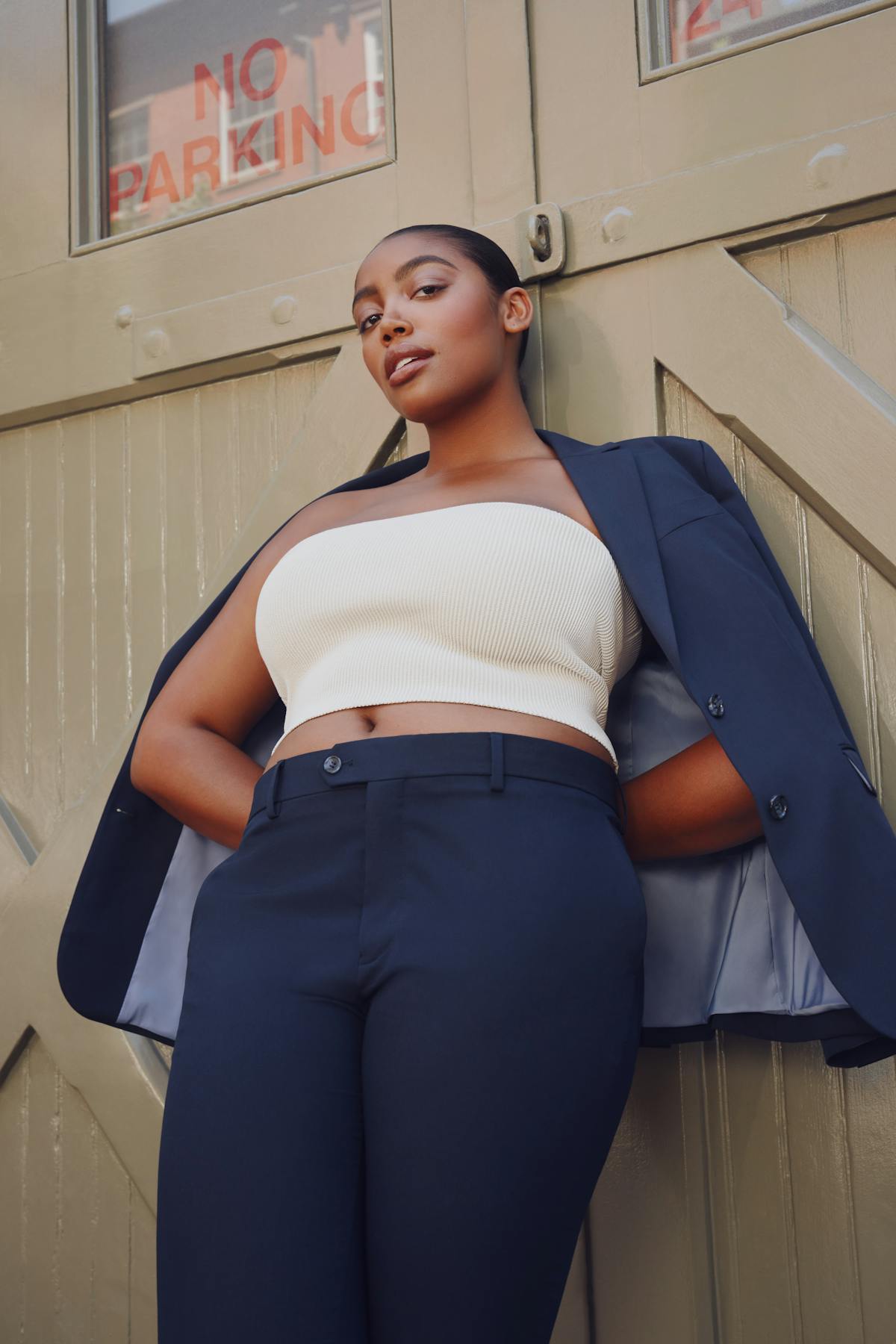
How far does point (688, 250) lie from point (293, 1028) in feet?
4.13

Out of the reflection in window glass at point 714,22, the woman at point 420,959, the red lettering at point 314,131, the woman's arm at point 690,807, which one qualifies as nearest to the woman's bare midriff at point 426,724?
the woman at point 420,959

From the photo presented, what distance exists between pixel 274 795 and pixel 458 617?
288 millimetres

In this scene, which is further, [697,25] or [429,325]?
[697,25]

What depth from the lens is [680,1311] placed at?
177 centimetres

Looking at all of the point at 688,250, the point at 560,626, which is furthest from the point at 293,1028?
the point at 688,250

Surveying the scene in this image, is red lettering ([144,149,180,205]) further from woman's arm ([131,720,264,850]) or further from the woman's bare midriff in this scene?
the woman's bare midriff

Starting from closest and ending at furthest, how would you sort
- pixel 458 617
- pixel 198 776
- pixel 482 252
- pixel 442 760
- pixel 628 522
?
pixel 442 760 → pixel 458 617 → pixel 628 522 → pixel 198 776 → pixel 482 252

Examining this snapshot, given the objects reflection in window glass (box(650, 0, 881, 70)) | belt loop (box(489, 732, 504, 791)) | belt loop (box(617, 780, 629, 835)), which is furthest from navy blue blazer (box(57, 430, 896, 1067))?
reflection in window glass (box(650, 0, 881, 70))

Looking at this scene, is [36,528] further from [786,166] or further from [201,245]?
[786,166]

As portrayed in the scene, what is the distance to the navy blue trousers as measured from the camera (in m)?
1.27

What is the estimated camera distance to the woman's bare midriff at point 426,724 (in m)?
1.46

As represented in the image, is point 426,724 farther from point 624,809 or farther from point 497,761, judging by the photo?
point 624,809

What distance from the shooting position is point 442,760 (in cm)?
142

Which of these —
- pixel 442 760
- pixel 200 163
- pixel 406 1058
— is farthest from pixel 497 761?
pixel 200 163
